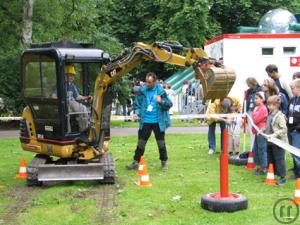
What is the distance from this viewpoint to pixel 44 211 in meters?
8.50

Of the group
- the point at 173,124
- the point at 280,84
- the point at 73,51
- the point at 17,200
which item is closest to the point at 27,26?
the point at 173,124

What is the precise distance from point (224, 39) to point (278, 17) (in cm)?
475

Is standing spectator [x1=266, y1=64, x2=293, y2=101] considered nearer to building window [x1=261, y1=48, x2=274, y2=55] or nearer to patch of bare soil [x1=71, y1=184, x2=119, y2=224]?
patch of bare soil [x1=71, y1=184, x2=119, y2=224]

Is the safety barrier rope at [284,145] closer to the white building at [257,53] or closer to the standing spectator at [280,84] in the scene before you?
the standing spectator at [280,84]

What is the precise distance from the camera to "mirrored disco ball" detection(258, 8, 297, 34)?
88.4ft

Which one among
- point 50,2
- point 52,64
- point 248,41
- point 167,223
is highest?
point 50,2

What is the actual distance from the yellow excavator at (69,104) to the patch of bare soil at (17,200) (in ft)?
0.81

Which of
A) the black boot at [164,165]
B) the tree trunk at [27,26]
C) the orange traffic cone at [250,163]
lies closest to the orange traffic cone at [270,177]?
the orange traffic cone at [250,163]

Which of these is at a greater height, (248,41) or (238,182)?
(248,41)

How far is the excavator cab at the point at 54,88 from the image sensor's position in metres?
10.3

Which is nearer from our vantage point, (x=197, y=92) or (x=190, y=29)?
(x=197, y=92)

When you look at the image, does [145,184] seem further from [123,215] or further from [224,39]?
[224,39]

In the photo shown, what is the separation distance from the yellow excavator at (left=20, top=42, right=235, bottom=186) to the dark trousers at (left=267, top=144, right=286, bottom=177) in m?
2.24

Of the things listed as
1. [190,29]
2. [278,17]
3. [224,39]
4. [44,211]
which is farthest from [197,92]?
[44,211]
